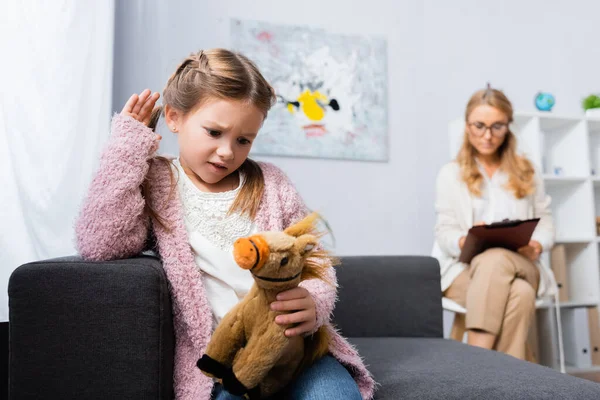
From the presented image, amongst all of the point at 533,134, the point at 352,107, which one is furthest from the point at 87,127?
the point at 533,134

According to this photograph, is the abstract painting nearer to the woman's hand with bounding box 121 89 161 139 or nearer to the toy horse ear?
the woman's hand with bounding box 121 89 161 139

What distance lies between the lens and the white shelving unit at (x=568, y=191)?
267 centimetres

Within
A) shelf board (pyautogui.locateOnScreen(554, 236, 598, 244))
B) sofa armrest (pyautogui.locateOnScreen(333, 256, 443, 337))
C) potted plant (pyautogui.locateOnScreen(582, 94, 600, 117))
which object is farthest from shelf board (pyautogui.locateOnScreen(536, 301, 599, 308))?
sofa armrest (pyautogui.locateOnScreen(333, 256, 443, 337))

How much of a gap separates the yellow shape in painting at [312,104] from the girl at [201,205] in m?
1.66

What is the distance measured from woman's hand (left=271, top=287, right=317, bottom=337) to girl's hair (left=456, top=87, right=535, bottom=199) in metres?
1.60

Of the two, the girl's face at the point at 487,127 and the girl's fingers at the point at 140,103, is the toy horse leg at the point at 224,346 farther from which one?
the girl's face at the point at 487,127

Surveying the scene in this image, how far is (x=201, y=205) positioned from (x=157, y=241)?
12 centimetres

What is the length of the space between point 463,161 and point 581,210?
817mm

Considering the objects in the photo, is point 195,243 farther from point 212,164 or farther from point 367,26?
point 367,26

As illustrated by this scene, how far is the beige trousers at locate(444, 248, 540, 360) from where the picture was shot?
1963 mm

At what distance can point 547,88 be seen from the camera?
3193 millimetres

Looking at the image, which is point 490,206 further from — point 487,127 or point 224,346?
point 224,346

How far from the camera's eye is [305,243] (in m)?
0.83

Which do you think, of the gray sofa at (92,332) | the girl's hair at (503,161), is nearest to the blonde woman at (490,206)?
the girl's hair at (503,161)
